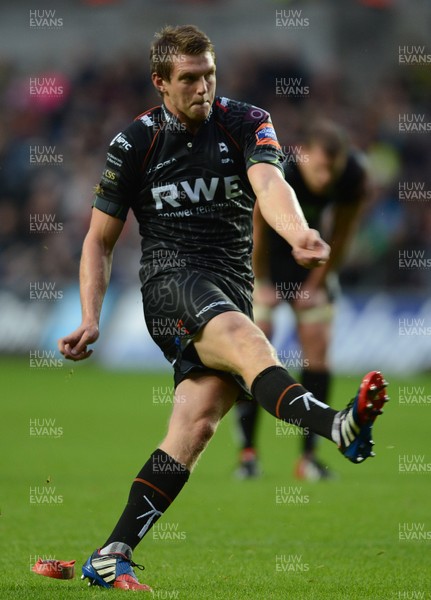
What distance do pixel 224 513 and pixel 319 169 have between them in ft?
9.98

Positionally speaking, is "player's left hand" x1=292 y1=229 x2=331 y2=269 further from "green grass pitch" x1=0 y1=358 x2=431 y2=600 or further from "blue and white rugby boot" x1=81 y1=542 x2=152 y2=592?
"blue and white rugby boot" x1=81 y1=542 x2=152 y2=592

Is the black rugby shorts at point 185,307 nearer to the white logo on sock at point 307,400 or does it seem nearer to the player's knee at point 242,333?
the player's knee at point 242,333

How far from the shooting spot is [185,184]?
16.2ft

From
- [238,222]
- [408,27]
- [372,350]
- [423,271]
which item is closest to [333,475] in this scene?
[238,222]

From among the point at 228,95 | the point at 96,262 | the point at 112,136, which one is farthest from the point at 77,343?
the point at 112,136

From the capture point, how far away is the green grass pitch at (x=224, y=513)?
4.80 m

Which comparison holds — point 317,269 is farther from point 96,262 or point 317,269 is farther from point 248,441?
point 96,262

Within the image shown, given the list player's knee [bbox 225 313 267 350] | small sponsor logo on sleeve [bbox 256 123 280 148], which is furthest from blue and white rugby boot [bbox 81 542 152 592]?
small sponsor logo on sleeve [bbox 256 123 280 148]

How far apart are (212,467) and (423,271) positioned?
8.09 metres

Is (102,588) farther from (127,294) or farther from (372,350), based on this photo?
(127,294)

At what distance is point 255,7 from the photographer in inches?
902

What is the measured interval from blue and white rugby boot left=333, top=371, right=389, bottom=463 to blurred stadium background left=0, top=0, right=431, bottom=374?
11112 mm

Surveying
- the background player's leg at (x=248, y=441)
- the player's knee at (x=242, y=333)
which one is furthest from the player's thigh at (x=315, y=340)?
the player's knee at (x=242, y=333)

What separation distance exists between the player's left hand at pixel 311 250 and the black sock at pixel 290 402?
1.63ft
